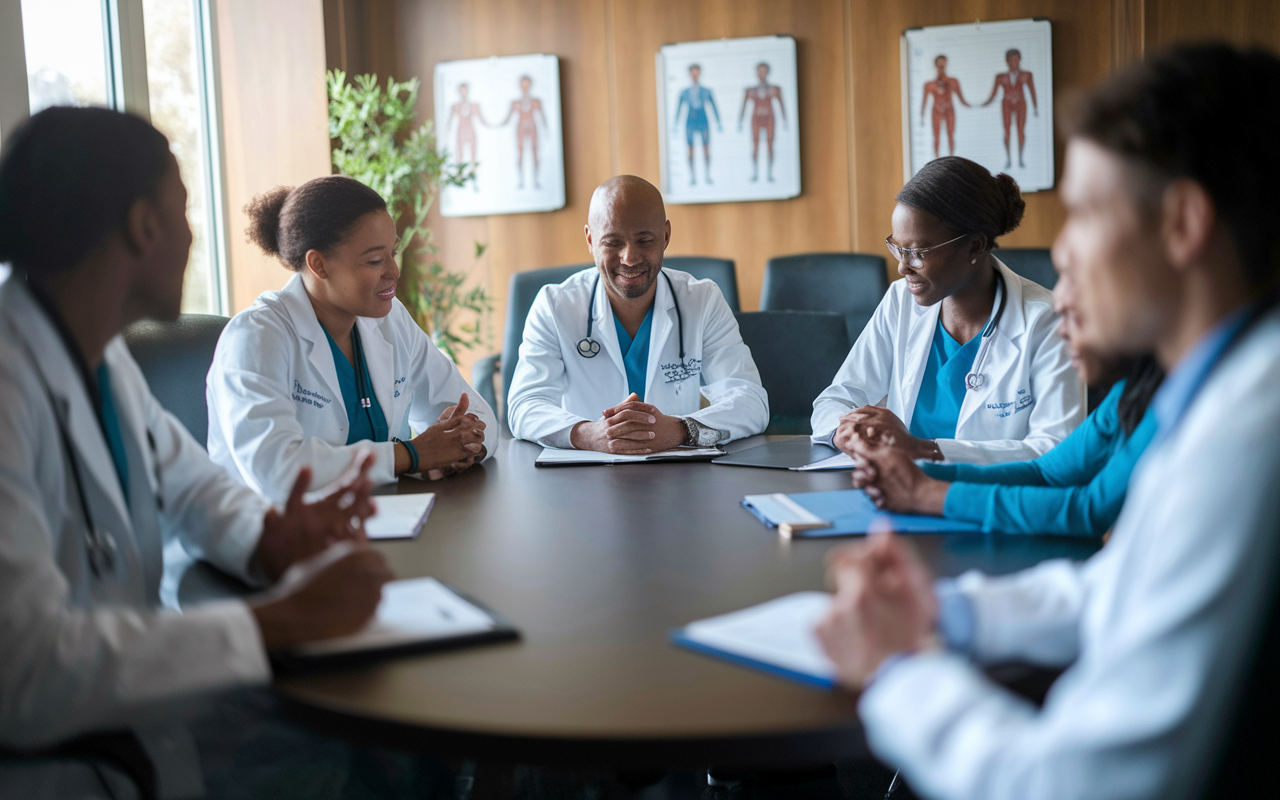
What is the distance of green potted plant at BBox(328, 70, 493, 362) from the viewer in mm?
4621

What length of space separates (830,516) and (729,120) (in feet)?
13.1

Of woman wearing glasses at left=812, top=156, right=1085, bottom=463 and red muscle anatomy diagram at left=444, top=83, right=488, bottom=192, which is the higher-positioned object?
red muscle anatomy diagram at left=444, top=83, right=488, bottom=192

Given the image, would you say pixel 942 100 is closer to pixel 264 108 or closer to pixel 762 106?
pixel 762 106

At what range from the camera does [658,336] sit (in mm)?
3027

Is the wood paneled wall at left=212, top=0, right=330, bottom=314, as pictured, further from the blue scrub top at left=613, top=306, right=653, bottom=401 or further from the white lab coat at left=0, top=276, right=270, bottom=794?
the white lab coat at left=0, top=276, right=270, bottom=794

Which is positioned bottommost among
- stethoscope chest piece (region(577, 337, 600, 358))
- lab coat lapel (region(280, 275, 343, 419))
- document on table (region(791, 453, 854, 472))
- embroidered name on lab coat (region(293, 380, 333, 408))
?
document on table (region(791, 453, 854, 472))

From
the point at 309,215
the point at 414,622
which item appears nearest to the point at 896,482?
the point at 414,622

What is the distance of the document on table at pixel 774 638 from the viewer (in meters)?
0.96

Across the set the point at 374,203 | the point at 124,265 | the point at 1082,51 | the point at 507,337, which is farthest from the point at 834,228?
the point at 124,265

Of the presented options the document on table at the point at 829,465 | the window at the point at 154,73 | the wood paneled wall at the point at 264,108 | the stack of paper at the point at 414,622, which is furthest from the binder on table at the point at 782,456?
the wood paneled wall at the point at 264,108

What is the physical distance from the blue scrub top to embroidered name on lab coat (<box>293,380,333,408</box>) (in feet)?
3.48

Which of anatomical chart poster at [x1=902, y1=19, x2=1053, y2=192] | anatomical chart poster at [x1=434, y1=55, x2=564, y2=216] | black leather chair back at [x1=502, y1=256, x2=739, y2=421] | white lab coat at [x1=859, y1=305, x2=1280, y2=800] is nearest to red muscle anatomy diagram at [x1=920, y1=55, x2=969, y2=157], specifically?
anatomical chart poster at [x1=902, y1=19, x2=1053, y2=192]

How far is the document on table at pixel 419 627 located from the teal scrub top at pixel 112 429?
387 mm

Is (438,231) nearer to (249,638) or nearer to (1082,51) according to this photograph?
(1082,51)
